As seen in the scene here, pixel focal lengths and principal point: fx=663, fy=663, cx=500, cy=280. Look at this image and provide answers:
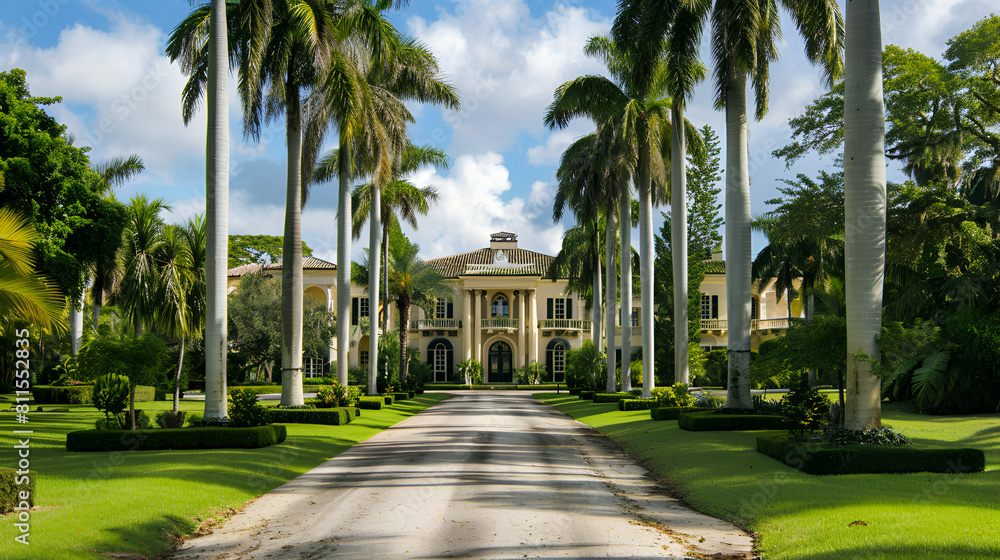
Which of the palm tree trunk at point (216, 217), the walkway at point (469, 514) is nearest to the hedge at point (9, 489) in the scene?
the walkway at point (469, 514)

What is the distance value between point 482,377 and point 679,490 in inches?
1845

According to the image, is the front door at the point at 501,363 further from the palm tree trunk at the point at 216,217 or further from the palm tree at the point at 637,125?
the palm tree trunk at the point at 216,217

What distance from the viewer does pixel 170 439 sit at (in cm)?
1359

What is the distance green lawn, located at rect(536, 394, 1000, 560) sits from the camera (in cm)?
626

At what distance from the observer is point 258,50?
57.3 ft

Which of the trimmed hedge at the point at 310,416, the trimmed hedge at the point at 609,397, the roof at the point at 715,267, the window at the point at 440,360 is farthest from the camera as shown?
the window at the point at 440,360

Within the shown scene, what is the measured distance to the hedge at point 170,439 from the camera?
13.2m

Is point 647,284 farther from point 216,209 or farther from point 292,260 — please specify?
point 216,209

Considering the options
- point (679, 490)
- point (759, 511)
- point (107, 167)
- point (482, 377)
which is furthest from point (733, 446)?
point (482, 377)

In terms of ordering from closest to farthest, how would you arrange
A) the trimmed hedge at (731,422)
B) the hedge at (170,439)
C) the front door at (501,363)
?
the hedge at (170,439) → the trimmed hedge at (731,422) → the front door at (501,363)

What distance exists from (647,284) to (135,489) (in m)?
20.7

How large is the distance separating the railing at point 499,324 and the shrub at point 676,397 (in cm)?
3512

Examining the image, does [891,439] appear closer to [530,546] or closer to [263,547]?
[530,546]

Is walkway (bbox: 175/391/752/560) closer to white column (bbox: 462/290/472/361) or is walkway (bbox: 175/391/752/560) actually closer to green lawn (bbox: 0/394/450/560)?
green lawn (bbox: 0/394/450/560)
